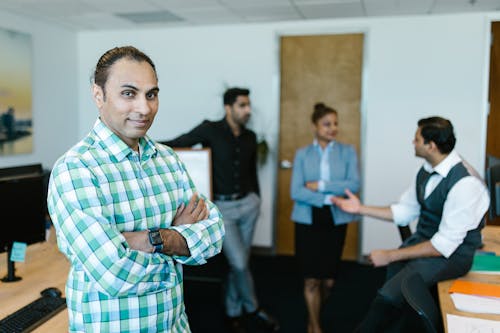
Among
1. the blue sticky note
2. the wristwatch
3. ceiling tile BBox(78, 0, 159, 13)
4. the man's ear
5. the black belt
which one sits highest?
ceiling tile BBox(78, 0, 159, 13)

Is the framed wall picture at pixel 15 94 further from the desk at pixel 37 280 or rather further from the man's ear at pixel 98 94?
the man's ear at pixel 98 94

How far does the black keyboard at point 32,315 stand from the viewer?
1604 millimetres

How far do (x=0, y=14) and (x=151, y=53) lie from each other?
158 cm

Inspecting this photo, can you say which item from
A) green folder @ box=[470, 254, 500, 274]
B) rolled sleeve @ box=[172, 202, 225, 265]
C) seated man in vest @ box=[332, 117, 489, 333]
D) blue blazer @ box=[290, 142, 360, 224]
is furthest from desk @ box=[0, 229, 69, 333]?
green folder @ box=[470, 254, 500, 274]

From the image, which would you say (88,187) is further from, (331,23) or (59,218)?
(331,23)

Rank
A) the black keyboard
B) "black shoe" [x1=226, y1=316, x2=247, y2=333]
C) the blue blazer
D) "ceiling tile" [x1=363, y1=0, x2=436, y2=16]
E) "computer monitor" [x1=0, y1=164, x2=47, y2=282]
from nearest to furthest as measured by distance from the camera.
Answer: the black keyboard → "computer monitor" [x1=0, y1=164, x2=47, y2=282] → the blue blazer → "black shoe" [x1=226, y1=316, x2=247, y2=333] → "ceiling tile" [x1=363, y1=0, x2=436, y2=16]

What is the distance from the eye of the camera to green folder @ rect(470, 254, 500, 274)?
2343mm

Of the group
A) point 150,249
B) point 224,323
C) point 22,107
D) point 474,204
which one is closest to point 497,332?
point 474,204

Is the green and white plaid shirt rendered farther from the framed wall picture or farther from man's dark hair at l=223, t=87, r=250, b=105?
the framed wall picture

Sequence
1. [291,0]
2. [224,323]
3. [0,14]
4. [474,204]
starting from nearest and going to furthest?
[474,204] → [224,323] → [291,0] → [0,14]

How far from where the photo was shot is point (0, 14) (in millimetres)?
4586

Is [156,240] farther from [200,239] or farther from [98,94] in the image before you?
[98,94]

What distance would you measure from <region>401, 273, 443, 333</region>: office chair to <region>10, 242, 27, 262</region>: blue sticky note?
1.59 metres

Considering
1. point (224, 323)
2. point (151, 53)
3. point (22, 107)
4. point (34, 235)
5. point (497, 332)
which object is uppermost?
point (151, 53)
